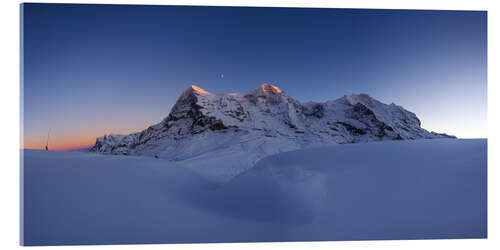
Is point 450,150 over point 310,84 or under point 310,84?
under

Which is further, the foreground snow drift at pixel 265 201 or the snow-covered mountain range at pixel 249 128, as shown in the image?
the snow-covered mountain range at pixel 249 128

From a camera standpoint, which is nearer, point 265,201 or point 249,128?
point 265,201

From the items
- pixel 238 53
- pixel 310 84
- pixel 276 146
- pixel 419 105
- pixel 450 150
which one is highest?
pixel 238 53

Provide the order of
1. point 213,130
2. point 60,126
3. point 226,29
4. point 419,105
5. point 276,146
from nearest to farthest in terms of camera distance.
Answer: point 60,126 → point 226,29 → point 419,105 → point 276,146 → point 213,130

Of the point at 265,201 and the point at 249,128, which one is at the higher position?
the point at 249,128

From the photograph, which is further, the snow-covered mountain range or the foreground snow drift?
the snow-covered mountain range

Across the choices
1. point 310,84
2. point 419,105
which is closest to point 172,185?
point 310,84

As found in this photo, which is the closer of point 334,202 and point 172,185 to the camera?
point 334,202

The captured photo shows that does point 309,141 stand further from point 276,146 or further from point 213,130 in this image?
point 213,130
